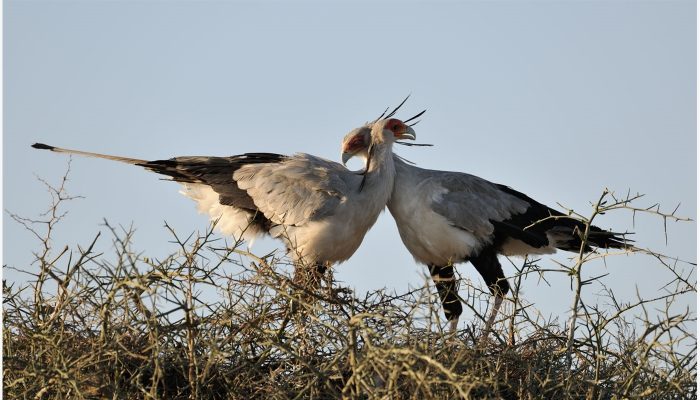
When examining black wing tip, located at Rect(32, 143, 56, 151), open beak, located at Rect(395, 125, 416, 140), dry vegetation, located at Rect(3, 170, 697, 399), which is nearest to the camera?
dry vegetation, located at Rect(3, 170, 697, 399)

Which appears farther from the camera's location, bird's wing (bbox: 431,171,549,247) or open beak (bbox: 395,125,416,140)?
open beak (bbox: 395,125,416,140)

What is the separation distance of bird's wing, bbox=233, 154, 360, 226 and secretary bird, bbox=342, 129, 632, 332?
0.42m

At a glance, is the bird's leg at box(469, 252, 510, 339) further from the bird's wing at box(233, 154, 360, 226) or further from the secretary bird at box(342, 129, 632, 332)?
the bird's wing at box(233, 154, 360, 226)

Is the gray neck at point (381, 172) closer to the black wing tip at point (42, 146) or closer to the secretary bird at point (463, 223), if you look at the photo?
the secretary bird at point (463, 223)

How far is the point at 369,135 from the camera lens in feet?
19.9

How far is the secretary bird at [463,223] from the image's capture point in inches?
230

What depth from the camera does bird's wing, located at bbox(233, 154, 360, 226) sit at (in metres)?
5.44

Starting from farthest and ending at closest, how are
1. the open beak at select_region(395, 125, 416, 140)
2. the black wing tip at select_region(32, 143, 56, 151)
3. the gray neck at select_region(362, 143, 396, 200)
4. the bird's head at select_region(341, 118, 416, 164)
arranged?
1. the open beak at select_region(395, 125, 416, 140)
2. the bird's head at select_region(341, 118, 416, 164)
3. the gray neck at select_region(362, 143, 396, 200)
4. the black wing tip at select_region(32, 143, 56, 151)

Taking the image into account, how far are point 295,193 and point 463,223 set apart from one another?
3.53 ft

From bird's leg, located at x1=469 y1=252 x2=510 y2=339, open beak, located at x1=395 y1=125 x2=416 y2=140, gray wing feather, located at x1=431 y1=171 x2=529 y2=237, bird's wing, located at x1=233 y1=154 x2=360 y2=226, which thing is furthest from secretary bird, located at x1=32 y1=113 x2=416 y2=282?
bird's leg, located at x1=469 y1=252 x2=510 y2=339

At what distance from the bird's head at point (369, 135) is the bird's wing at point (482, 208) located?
342mm

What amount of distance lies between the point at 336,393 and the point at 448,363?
0.36m

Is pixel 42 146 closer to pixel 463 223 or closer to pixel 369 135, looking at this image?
pixel 369 135

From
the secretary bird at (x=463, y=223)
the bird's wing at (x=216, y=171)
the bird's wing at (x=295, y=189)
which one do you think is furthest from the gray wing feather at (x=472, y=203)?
the bird's wing at (x=216, y=171)
